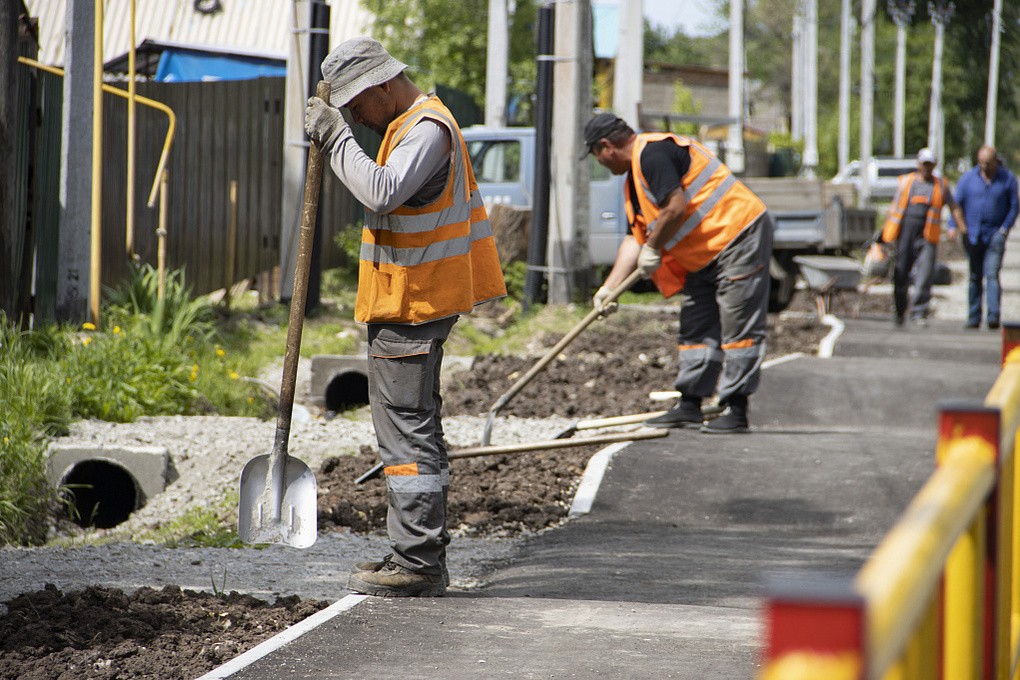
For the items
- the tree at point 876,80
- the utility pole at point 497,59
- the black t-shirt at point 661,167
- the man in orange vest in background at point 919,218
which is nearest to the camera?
the black t-shirt at point 661,167

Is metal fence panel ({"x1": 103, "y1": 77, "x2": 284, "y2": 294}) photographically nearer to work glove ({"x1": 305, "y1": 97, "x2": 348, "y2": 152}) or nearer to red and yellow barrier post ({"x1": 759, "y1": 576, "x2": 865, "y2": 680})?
work glove ({"x1": 305, "y1": 97, "x2": 348, "y2": 152})

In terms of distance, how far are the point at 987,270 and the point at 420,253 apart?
374 inches

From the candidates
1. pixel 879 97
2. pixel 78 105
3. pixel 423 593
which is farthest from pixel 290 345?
pixel 879 97

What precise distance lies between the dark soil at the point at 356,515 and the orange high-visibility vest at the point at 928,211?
196 centimetres

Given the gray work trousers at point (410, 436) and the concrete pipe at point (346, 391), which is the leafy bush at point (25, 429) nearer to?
the gray work trousers at point (410, 436)

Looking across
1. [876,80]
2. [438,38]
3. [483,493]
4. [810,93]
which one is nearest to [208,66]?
[438,38]

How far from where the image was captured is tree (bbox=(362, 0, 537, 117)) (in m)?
22.3

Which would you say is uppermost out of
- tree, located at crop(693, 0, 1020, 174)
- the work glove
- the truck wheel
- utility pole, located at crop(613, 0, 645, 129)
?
tree, located at crop(693, 0, 1020, 174)

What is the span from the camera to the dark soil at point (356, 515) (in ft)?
10.5

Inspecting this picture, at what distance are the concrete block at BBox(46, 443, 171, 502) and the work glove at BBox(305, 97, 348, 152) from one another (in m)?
2.56

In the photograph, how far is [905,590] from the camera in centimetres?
108

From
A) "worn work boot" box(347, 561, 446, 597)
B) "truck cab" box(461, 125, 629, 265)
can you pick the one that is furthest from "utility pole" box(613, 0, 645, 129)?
"worn work boot" box(347, 561, 446, 597)

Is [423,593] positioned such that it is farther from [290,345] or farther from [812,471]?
[812,471]

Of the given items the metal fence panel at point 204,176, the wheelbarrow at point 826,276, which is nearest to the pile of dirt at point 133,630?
the metal fence panel at point 204,176
